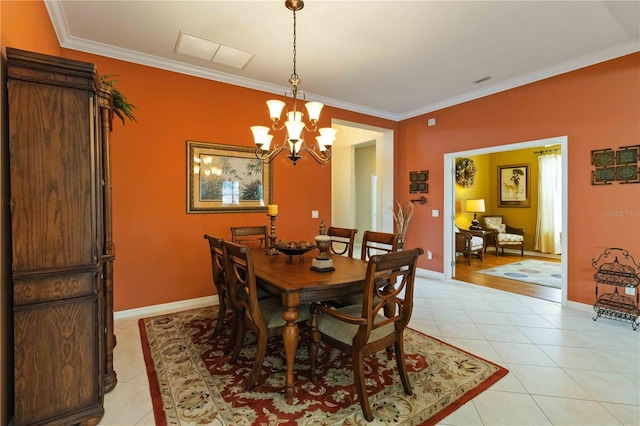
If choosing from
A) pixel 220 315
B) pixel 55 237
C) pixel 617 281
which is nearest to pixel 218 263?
pixel 220 315

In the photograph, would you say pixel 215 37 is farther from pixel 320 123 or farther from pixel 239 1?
pixel 320 123

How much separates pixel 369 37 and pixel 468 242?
4623mm

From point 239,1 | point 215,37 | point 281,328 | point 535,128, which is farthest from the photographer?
point 535,128

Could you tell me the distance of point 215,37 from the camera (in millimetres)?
2930

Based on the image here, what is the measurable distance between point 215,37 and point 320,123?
2.04 metres

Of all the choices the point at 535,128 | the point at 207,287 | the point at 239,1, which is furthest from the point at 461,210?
the point at 239,1

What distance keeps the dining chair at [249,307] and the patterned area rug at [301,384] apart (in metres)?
0.17

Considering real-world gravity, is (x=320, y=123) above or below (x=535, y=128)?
above

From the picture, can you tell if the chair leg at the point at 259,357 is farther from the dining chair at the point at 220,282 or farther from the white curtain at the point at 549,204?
the white curtain at the point at 549,204

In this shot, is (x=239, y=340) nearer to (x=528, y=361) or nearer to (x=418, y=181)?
(x=528, y=361)

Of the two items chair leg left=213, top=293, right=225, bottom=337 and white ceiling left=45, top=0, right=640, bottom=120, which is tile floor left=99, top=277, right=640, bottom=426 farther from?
white ceiling left=45, top=0, right=640, bottom=120

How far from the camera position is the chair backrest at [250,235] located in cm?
331

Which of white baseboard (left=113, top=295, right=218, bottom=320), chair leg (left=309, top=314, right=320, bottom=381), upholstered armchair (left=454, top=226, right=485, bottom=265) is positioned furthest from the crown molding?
white baseboard (left=113, top=295, right=218, bottom=320)

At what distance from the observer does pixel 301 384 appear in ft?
6.80
